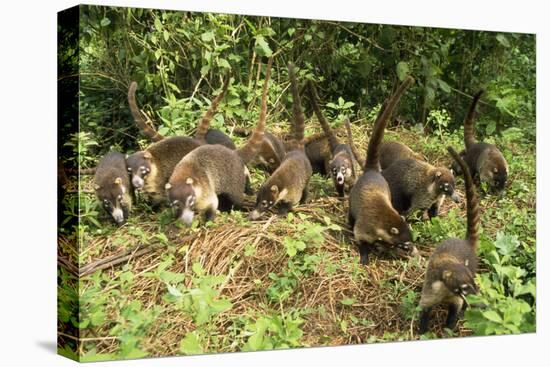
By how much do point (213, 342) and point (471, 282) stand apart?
2214 millimetres

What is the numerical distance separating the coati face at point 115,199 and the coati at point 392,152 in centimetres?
248

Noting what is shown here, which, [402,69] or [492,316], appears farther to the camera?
[402,69]

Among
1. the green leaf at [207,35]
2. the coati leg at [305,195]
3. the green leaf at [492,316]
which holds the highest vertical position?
the green leaf at [207,35]

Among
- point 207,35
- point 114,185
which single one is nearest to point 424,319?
point 114,185

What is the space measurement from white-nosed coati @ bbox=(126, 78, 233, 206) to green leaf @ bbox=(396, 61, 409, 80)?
5.39ft

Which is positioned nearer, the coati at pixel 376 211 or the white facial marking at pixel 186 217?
the white facial marking at pixel 186 217

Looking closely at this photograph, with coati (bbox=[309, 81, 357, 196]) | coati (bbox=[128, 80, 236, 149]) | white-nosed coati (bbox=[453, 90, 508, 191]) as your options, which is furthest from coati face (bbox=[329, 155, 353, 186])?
white-nosed coati (bbox=[453, 90, 508, 191])

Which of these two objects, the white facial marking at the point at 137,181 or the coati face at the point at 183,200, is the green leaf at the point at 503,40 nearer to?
the coati face at the point at 183,200

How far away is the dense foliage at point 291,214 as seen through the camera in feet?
20.0

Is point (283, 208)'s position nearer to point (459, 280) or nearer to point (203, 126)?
point (203, 126)

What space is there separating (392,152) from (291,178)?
1.08m

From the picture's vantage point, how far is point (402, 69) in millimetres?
7387

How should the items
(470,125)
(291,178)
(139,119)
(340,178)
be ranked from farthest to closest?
(470,125)
(340,178)
(291,178)
(139,119)

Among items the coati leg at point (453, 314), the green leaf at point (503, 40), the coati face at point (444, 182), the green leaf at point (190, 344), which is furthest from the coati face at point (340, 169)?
the green leaf at point (190, 344)
